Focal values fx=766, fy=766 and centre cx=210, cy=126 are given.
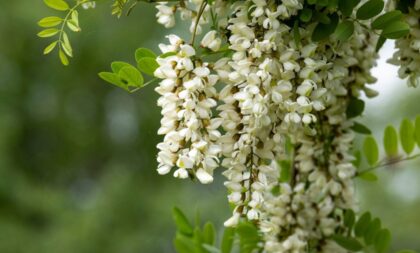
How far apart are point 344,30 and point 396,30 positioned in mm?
69

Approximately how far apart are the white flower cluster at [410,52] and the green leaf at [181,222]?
48 cm

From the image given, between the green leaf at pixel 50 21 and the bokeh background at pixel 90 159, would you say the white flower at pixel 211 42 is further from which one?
the bokeh background at pixel 90 159

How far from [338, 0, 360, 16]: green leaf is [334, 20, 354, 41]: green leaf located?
13mm

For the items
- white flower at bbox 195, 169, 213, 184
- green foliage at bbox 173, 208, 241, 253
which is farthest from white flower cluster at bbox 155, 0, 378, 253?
green foliage at bbox 173, 208, 241, 253

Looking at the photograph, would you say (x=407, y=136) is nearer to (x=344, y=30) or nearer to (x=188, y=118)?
(x=344, y=30)

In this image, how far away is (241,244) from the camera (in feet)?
4.11

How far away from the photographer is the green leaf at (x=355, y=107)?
45.6 inches

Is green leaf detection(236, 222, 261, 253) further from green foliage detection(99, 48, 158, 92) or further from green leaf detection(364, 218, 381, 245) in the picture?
green foliage detection(99, 48, 158, 92)

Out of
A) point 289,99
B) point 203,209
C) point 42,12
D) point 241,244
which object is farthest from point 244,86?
point 42,12

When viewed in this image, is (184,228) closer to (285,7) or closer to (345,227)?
(345,227)

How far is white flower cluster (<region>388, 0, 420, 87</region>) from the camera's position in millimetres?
986

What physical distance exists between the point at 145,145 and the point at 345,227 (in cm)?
845

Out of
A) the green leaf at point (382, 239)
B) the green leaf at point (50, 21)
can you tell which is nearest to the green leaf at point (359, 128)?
the green leaf at point (382, 239)

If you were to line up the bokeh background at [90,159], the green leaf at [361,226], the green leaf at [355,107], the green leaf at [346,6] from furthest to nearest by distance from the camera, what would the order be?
1. the bokeh background at [90,159]
2. the green leaf at [361,226]
3. the green leaf at [355,107]
4. the green leaf at [346,6]
